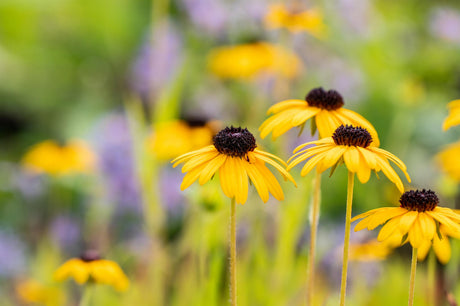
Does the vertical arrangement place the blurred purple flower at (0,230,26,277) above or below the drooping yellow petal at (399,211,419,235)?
above

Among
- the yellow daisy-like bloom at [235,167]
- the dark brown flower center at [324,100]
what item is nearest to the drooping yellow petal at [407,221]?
the yellow daisy-like bloom at [235,167]

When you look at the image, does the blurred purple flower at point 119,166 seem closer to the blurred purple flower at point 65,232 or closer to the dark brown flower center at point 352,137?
the blurred purple flower at point 65,232

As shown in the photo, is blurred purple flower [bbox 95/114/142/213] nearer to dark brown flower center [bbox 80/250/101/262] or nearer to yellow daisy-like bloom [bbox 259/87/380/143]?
dark brown flower center [bbox 80/250/101/262]

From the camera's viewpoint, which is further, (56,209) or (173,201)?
(56,209)

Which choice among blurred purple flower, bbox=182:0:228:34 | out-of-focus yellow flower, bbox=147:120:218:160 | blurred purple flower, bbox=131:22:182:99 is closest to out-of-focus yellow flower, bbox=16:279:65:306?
out-of-focus yellow flower, bbox=147:120:218:160

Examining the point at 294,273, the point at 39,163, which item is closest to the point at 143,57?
the point at 39,163

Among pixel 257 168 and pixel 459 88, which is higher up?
pixel 459 88

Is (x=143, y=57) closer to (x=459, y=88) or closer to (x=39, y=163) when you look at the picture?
(x=39, y=163)
